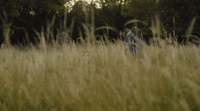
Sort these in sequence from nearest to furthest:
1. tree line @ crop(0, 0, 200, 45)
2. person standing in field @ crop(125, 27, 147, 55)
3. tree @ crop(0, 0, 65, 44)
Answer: person standing in field @ crop(125, 27, 147, 55) < tree line @ crop(0, 0, 200, 45) < tree @ crop(0, 0, 65, 44)

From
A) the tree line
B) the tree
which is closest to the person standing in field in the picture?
the tree line

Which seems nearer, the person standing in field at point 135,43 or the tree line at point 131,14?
the person standing in field at point 135,43

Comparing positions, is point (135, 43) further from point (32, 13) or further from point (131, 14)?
point (32, 13)

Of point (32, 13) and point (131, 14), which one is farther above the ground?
point (32, 13)

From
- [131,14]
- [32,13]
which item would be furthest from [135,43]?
[32,13]

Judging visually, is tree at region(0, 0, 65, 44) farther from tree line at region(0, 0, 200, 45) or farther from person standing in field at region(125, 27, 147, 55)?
person standing in field at region(125, 27, 147, 55)

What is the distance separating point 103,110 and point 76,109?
33cm

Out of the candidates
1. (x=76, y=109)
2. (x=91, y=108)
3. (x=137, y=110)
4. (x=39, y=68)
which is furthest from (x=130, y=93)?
(x=39, y=68)

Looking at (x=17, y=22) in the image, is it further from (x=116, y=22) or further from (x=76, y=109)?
(x=76, y=109)

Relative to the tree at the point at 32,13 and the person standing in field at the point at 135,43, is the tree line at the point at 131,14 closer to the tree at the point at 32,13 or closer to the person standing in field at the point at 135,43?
the tree at the point at 32,13

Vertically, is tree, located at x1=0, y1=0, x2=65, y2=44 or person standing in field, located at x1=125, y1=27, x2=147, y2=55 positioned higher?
tree, located at x1=0, y1=0, x2=65, y2=44

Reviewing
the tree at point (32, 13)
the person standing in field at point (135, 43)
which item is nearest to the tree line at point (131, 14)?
the tree at point (32, 13)

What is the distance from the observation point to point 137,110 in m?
1.66

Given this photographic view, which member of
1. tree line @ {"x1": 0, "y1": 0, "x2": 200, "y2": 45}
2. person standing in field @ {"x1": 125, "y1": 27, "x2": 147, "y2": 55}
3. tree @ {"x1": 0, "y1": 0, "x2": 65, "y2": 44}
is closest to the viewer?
person standing in field @ {"x1": 125, "y1": 27, "x2": 147, "y2": 55}
